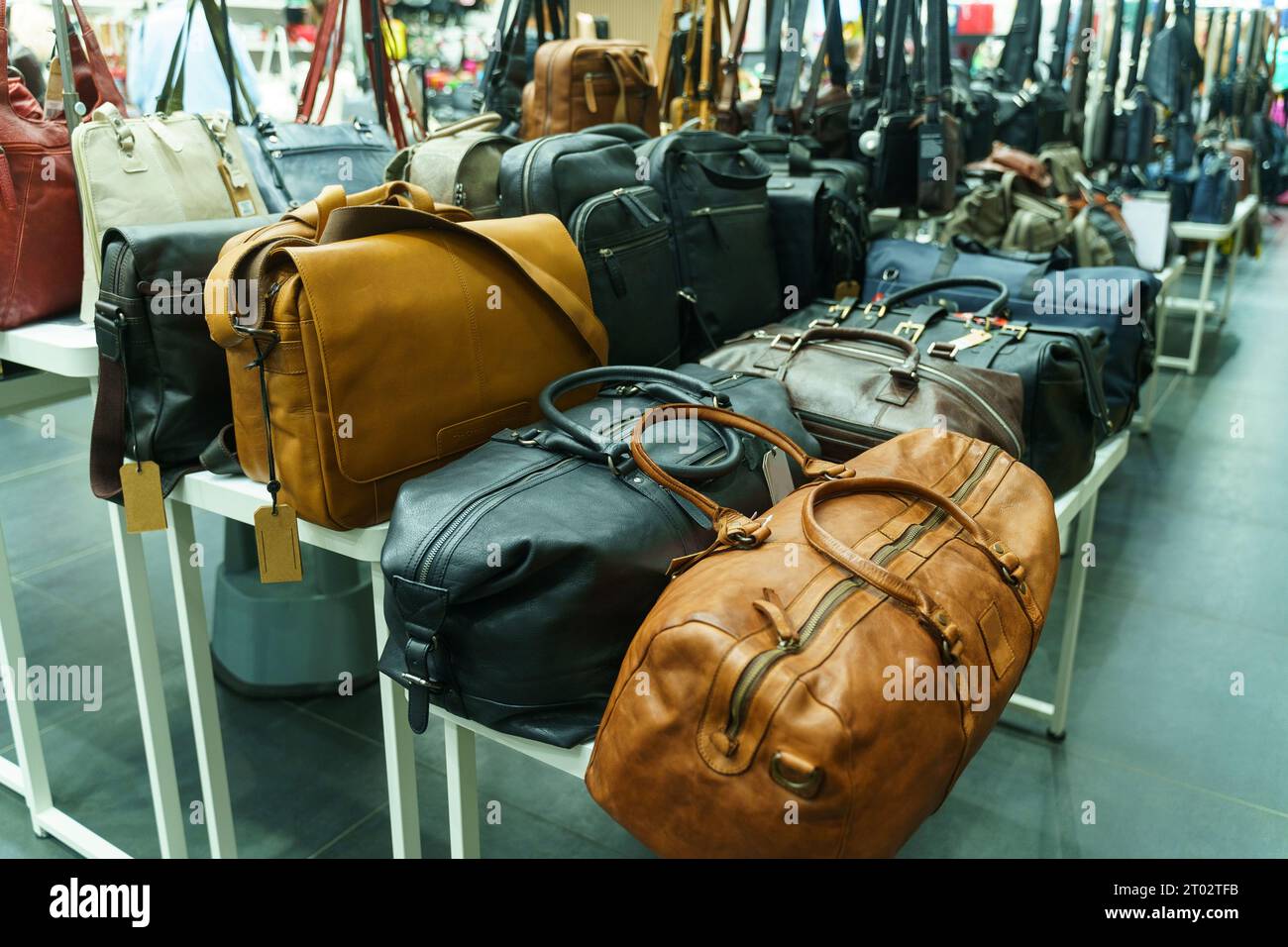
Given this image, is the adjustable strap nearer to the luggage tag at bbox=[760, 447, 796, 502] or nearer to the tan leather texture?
the luggage tag at bbox=[760, 447, 796, 502]

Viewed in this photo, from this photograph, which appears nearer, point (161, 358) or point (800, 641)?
point (800, 641)

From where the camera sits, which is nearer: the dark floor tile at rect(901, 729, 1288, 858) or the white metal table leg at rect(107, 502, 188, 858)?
the white metal table leg at rect(107, 502, 188, 858)

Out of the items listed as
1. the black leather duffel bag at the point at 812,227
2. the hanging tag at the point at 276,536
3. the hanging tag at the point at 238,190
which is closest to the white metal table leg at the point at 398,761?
the hanging tag at the point at 276,536

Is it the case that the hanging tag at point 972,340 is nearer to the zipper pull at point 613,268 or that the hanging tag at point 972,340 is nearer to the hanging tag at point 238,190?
the zipper pull at point 613,268

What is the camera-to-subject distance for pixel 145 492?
1.48 m

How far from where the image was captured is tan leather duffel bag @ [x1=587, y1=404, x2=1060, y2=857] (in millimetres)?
944

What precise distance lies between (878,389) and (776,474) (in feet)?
1.11

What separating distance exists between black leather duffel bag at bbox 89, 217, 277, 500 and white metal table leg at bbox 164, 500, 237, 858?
0.13 m

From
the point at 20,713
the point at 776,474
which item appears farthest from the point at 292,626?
the point at 776,474

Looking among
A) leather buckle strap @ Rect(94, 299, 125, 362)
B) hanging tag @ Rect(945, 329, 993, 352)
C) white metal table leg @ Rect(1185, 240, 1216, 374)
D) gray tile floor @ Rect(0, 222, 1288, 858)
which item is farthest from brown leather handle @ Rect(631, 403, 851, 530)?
white metal table leg @ Rect(1185, 240, 1216, 374)

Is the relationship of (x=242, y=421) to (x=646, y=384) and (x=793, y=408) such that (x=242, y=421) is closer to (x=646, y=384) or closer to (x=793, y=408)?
(x=646, y=384)

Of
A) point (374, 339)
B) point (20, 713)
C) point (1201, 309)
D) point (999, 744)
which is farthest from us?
point (1201, 309)

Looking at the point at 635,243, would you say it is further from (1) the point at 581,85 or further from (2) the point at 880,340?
(1) the point at 581,85
